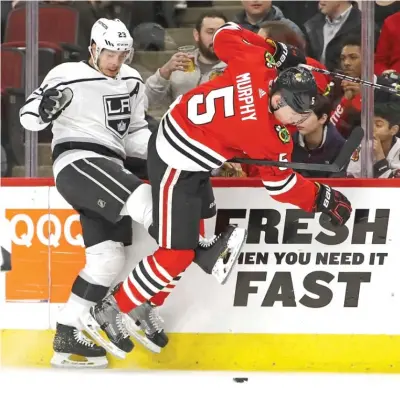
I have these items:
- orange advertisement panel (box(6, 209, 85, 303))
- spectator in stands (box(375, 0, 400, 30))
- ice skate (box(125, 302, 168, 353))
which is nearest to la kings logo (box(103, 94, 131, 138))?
orange advertisement panel (box(6, 209, 85, 303))

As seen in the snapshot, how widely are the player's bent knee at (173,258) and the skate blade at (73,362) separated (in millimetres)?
562

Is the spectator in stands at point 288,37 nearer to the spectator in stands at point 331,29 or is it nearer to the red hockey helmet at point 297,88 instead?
the spectator in stands at point 331,29

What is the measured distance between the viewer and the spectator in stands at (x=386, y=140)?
3990 millimetres

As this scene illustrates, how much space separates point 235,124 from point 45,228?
98 cm

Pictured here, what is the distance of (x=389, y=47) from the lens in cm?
399

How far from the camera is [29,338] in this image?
418cm

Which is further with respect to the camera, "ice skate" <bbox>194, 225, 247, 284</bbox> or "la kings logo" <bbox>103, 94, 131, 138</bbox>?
"la kings logo" <bbox>103, 94, 131, 138</bbox>

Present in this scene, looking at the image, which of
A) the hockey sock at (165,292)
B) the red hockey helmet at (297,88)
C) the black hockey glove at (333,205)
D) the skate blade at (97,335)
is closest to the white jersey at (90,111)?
the hockey sock at (165,292)

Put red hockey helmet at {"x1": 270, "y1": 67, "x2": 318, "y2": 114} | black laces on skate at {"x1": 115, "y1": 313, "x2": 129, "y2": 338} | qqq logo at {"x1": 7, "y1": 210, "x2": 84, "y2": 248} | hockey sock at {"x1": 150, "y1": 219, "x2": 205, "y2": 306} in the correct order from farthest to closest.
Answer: qqq logo at {"x1": 7, "y1": 210, "x2": 84, "y2": 248} < hockey sock at {"x1": 150, "y1": 219, "x2": 205, "y2": 306} < black laces on skate at {"x1": 115, "y1": 313, "x2": 129, "y2": 338} < red hockey helmet at {"x1": 270, "y1": 67, "x2": 318, "y2": 114}

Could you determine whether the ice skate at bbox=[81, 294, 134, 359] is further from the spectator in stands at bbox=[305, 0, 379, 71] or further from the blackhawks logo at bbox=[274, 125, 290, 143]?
the spectator in stands at bbox=[305, 0, 379, 71]

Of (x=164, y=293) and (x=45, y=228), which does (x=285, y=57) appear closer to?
(x=164, y=293)

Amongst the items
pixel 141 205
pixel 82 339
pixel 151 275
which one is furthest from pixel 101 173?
pixel 82 339

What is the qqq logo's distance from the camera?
13.6ft

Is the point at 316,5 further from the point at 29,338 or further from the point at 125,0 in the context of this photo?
the point at 29,338
